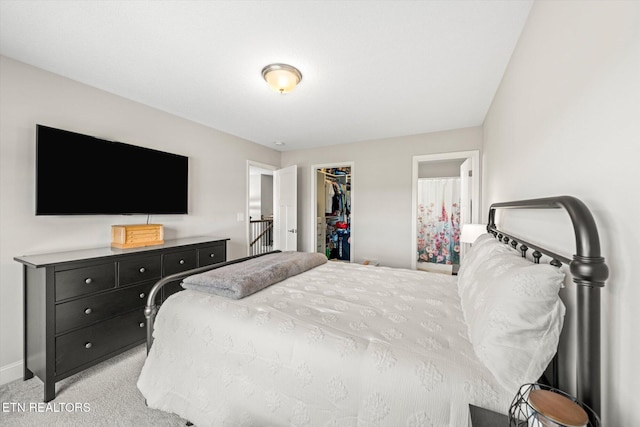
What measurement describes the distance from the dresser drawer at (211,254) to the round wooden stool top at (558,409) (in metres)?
2.95

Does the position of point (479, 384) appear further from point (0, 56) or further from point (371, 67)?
point (0, 56)

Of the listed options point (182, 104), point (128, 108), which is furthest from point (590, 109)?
point (128, 108)

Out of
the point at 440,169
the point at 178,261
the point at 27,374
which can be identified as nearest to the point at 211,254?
the point at 178,261

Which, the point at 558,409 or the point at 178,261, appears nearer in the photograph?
Answer: the point at 558,409

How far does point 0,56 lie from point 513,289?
359 centimetres

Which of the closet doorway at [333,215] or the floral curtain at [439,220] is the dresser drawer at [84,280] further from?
the floral curtain at [439,220]

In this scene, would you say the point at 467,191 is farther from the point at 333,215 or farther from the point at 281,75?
the point at 333,215

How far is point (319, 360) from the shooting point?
3.59 feet

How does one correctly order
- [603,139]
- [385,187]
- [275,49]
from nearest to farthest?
[603,139], [275,49], [385,187]

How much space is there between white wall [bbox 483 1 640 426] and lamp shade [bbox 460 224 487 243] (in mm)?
1399

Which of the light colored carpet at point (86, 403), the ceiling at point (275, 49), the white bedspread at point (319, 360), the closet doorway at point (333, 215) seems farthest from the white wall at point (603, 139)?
the closet doorway at point (333, 215)

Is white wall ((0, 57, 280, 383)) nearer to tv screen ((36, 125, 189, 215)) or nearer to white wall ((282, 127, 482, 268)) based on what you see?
tv screen ((36, 125, 189, 215))

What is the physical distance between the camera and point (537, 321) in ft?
2.67

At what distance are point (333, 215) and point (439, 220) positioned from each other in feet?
7.55
